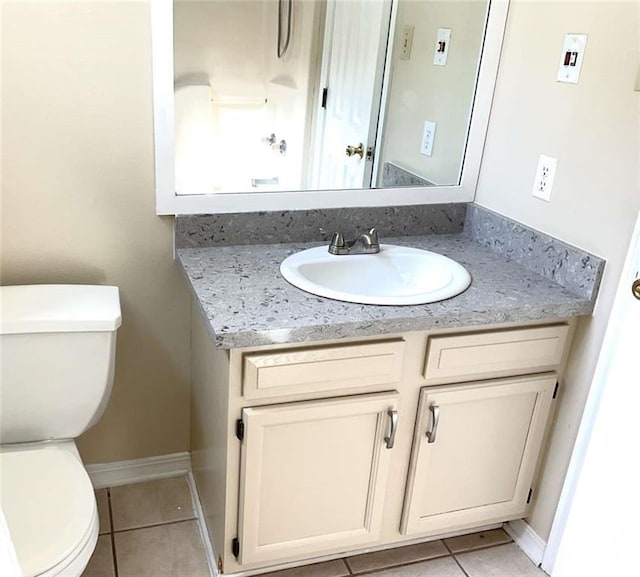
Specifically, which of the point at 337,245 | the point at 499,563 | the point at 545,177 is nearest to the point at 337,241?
the point at 337,245

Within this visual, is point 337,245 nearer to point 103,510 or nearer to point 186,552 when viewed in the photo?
point 186,552

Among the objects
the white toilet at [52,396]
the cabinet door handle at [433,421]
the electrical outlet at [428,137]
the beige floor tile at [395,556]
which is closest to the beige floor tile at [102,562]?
the white toilet at [52,396]

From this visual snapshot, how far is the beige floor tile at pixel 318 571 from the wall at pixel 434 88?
1.16 meters

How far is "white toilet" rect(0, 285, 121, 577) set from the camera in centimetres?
139

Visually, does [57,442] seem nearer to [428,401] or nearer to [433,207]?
[428,401]

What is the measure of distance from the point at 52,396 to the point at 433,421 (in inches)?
37.0

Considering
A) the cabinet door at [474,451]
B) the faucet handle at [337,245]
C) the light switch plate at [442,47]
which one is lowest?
the cabinet door at [474,451]

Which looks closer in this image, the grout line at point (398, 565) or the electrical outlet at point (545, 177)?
the electrical outlet at point (545, 177)

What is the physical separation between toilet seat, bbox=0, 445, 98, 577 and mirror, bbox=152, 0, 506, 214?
0.70 m

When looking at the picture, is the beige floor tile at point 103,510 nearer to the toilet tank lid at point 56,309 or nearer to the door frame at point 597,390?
the toilet tank lid at point 56,309

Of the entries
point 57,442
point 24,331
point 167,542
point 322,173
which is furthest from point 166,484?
point 322,173

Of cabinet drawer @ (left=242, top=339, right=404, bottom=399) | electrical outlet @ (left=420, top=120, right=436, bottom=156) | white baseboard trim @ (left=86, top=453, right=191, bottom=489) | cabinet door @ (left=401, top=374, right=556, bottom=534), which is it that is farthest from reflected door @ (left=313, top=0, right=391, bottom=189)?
white baseboard trim @ (left=86, top=453, right=191, bottom=489)

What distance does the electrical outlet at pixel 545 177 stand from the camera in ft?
5.66

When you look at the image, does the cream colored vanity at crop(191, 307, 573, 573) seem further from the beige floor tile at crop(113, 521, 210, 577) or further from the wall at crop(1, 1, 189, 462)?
the wall at crop(1, 1, 189, 462)
